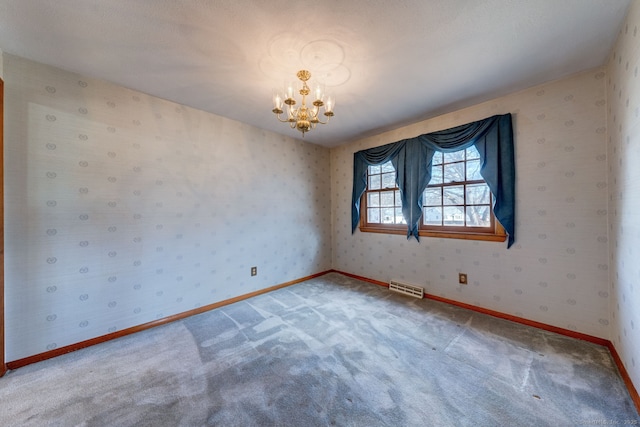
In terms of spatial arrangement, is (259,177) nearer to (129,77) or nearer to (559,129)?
(129,77)

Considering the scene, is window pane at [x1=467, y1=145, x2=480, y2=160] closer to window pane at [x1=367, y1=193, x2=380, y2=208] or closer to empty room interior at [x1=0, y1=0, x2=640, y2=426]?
empty room interior at [x1=0, y1=0, x2=640, y2=426]

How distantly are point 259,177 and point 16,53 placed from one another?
2234 mm

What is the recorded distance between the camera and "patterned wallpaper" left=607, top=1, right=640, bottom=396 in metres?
1.38

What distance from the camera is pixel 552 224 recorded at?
2180 mm

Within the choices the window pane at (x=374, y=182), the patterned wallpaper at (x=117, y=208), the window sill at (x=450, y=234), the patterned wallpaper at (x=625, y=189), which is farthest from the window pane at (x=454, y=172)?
the patterned wallpaper at (x=117, y=208)

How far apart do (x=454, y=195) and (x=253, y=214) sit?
2.66 meters

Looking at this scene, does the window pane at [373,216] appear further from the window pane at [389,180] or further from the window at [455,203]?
the window pane at [389,180]

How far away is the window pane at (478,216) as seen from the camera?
262 centimetres

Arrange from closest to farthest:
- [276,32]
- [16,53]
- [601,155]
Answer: [276,32]
[16,53]
[601,155]

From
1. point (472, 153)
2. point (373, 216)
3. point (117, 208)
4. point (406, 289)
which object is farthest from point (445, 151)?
point (117, 208)

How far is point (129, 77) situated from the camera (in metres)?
2.07

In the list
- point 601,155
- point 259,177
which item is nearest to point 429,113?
point 601,155

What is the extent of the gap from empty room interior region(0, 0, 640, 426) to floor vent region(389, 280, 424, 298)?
0.04 meters

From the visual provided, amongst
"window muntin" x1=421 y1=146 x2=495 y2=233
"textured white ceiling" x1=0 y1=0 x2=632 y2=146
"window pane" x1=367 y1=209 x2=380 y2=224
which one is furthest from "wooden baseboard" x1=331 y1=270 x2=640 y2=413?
"textured white ceiling" x1=0 y1=0 x2=632 y2=146
